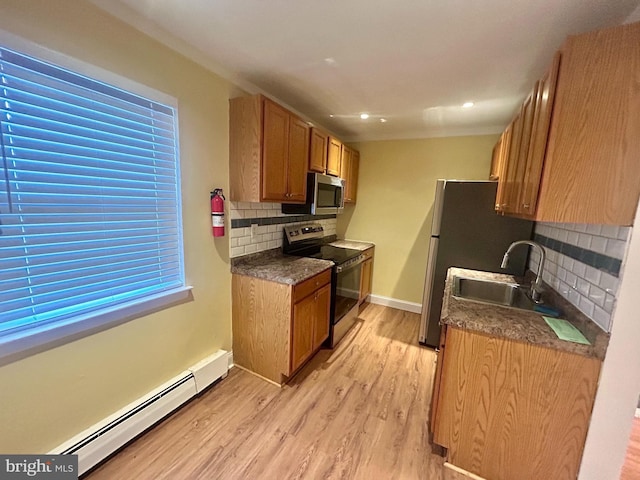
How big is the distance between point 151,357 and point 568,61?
8.72 feet

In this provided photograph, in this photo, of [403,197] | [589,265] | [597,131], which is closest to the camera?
[597,131]

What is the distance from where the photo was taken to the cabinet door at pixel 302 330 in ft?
6.75

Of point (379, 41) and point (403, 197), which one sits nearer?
point (379, 41)

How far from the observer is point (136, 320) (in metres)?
1.59

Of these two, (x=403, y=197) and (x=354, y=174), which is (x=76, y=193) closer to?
(x=354, y=174)

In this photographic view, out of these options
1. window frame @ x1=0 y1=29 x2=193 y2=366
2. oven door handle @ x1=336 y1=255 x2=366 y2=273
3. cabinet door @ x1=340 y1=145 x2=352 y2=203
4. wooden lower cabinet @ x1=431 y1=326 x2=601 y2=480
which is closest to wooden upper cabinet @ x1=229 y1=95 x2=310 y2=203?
window frame @ x1=0 y1=29 x2=193 y2=366

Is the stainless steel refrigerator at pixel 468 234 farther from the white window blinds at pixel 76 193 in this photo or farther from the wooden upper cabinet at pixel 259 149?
the white window blinds at pixel 76 193

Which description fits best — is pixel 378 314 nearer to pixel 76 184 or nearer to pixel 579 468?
pixel 579 468

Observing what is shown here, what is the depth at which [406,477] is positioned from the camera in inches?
57.6

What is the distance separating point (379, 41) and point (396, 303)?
3.18m

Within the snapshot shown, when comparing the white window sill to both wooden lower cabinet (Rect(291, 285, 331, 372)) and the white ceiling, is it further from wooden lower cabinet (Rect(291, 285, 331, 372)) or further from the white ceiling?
the white ceiling

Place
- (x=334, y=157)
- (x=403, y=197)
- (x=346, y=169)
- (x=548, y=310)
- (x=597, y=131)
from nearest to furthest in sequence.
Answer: (x=597, y=131) → (x=548, y=310) → (x=334, y=157) → (x=346, y=169) → (x=403, y=197)

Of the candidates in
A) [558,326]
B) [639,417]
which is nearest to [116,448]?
[558,326]

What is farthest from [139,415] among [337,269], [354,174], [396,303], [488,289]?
[354,174]
